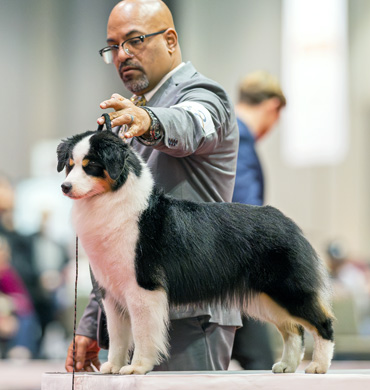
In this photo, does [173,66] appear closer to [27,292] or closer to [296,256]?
[296,256]

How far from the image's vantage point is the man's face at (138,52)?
2.02 m

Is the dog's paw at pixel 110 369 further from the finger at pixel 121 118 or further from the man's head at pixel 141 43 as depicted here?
the man's head at pixel 141 43

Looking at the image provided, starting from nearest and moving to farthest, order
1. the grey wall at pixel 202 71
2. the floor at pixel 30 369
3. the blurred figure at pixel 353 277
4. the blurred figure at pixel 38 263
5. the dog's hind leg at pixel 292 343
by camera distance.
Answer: the dog's hind leg at pixel 292 343
the floor at pixel 30 369
the blurred figure at pixel 38 263
the blurred figure at pixel 353 277
the grey wall at pixel 202 71

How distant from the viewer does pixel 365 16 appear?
9.33 metres

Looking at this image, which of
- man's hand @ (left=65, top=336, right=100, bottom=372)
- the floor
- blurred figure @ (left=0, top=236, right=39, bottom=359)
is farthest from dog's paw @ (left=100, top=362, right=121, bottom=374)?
blurred figure @ (left=0, top=236, right=39, bottom=359)

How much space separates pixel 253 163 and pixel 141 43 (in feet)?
4.28

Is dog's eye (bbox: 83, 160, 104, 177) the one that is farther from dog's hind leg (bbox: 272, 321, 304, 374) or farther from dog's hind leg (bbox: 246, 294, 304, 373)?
dog's hind leg (bbox: 272, 321, 304, 374)

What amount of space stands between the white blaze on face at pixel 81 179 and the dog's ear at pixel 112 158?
0.14 ft

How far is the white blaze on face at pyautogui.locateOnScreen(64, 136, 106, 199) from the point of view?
1.62m

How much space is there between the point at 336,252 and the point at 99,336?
5935 millimetres

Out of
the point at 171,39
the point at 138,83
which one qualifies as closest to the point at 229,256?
the point at 138,83

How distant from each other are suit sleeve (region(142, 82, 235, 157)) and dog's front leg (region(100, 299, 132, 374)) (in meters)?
0.44

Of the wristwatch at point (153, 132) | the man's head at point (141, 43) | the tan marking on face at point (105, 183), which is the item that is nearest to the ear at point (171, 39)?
the man's head at point (141, 43)

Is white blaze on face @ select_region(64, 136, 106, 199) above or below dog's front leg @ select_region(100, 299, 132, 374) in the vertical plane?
above
